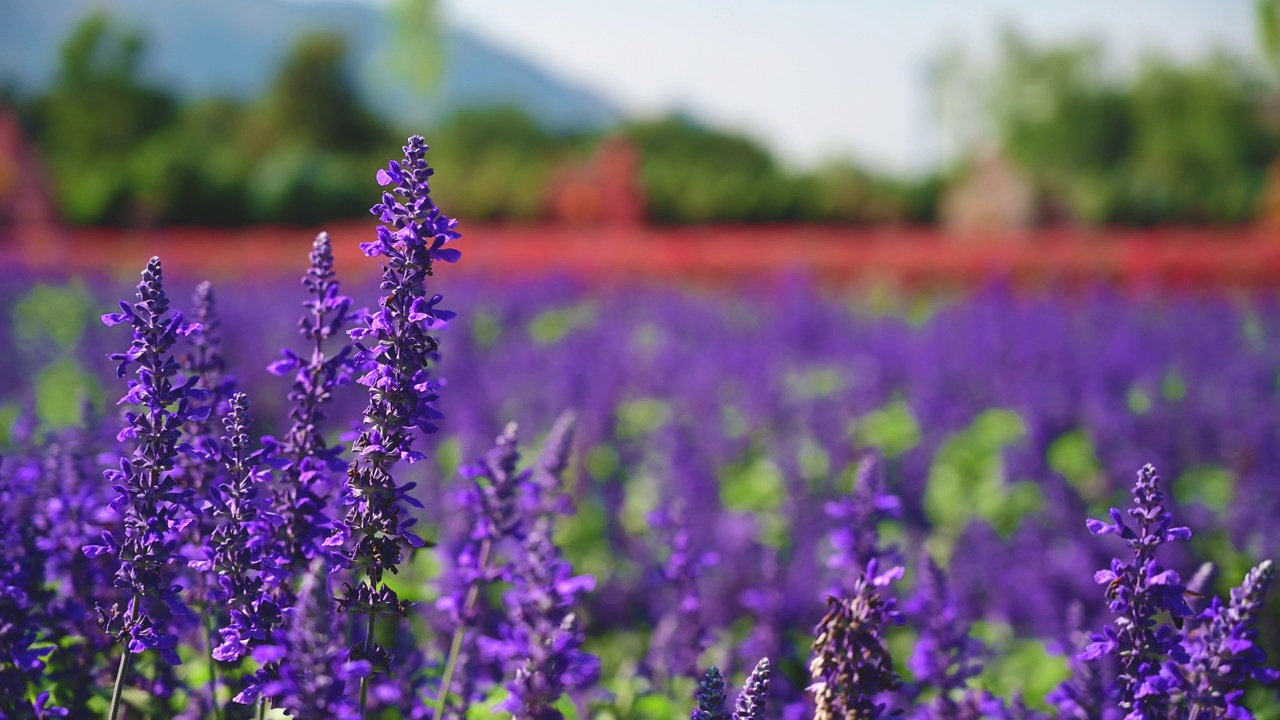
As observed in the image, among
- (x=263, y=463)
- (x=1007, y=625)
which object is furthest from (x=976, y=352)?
(x=263, y=463)

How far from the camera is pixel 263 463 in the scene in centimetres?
189

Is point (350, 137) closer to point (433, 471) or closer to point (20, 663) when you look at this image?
point (433, 471)

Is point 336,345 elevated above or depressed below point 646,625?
above

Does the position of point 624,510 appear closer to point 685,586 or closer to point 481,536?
point 685,586

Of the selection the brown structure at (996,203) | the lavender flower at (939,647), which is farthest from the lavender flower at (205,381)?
the brown structure at (996,203)

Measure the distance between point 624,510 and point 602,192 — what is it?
1985cm

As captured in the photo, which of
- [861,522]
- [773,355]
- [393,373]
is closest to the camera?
[393,373]

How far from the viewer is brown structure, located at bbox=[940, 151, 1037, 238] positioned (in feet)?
99.4

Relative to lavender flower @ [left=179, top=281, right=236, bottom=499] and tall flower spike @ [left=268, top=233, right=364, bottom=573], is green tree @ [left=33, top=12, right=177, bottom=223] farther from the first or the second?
tall flower spike @ [left=268, top=233, right=364, bottom=573]

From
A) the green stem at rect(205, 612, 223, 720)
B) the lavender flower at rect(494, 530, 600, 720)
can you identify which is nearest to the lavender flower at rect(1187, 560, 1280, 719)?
the lavender flower at rect(494, 530, 600, 720)

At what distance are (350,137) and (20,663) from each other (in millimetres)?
55973

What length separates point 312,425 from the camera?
1828 millimetres

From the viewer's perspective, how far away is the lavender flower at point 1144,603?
1.75m

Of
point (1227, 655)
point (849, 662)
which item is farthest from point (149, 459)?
point (1227, 655)
